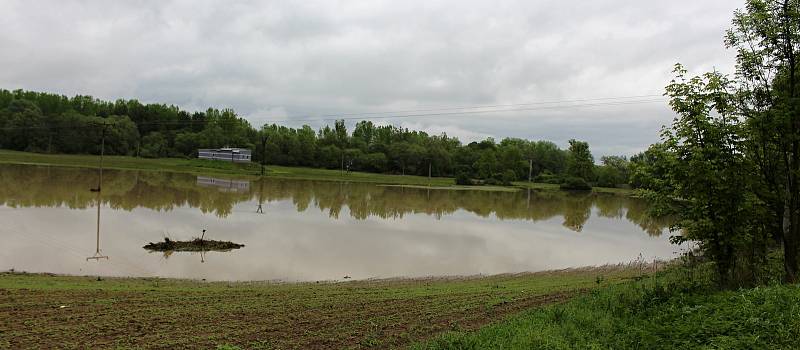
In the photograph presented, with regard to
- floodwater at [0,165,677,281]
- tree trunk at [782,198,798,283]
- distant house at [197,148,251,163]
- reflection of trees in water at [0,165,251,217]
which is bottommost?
floodwater at [0,165,677,281]

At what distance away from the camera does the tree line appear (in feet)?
377

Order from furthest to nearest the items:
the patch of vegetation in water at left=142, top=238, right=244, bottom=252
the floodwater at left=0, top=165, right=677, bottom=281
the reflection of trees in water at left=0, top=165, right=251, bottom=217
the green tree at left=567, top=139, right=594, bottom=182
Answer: the green tree at left=567, top=139, right=594, bottom=182, the reflection of trees in water at left=0, top=165, right=251, bottom=217, the patch of vegetation in water at left=142, top=238, right=244, bottom=252, the floodwater at left=0, top=165, right=677, bottom=281

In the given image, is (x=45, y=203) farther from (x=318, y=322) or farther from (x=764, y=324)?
(x=764, y=324)

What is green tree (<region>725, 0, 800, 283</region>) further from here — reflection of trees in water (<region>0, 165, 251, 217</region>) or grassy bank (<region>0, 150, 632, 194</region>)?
grassy bank (<region>0, 150, 632, 194</region>)

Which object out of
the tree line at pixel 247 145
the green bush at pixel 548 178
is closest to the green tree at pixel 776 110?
the tree line at pixel 247 145

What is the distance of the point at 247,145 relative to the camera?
141 m

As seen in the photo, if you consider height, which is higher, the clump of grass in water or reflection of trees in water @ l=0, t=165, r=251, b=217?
reflection of trees in water @ l=0, t=165, r=251, b=217

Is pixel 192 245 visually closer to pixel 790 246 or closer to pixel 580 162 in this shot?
pixel 790 246

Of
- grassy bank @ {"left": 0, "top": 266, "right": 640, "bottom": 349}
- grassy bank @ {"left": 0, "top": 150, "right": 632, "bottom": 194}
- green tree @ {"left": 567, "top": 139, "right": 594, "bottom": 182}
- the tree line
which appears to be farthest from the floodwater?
green tree @ {"left": 567, "top": 139, "right": 594, "bottom": 182}

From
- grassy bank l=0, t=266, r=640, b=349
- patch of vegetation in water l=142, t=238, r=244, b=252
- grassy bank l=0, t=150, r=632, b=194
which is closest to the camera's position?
grassy bank l=0, t=266, r=640, b=349

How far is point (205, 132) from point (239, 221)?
368ft

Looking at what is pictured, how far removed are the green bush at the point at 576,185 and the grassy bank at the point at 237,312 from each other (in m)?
105

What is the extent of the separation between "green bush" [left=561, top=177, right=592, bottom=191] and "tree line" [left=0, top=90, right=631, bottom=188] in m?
0.23

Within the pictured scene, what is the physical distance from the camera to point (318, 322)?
11.1 metres
